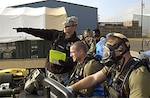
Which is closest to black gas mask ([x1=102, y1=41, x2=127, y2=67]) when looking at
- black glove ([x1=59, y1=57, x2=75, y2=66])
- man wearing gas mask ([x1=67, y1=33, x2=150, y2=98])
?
man wearing gas mask ([x1=67, y1=33, x2=150, y2=98])

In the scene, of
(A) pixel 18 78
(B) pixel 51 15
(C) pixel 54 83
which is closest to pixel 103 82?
(C) pixel 54 83

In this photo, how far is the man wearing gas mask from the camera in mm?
2250

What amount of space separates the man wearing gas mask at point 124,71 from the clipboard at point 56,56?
178 centimetres

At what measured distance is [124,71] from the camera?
248cm

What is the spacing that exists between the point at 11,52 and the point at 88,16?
443 inches

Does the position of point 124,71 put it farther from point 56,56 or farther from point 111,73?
point 56,56

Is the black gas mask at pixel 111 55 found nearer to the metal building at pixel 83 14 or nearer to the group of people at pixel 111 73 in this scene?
the group of people at pixel 111 73

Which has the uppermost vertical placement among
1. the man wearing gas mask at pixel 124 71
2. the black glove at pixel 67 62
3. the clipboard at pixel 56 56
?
the man wearing gas mask at pixel 124 71

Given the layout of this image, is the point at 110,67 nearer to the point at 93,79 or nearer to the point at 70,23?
the point at 93,79

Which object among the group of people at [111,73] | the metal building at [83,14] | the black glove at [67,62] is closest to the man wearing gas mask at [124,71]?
the group of people at [111,73]

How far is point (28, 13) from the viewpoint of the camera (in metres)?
11.5

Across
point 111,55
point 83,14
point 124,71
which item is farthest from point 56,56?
point 83,14

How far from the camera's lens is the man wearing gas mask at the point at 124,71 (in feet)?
7.38

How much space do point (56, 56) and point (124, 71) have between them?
2.24 m
